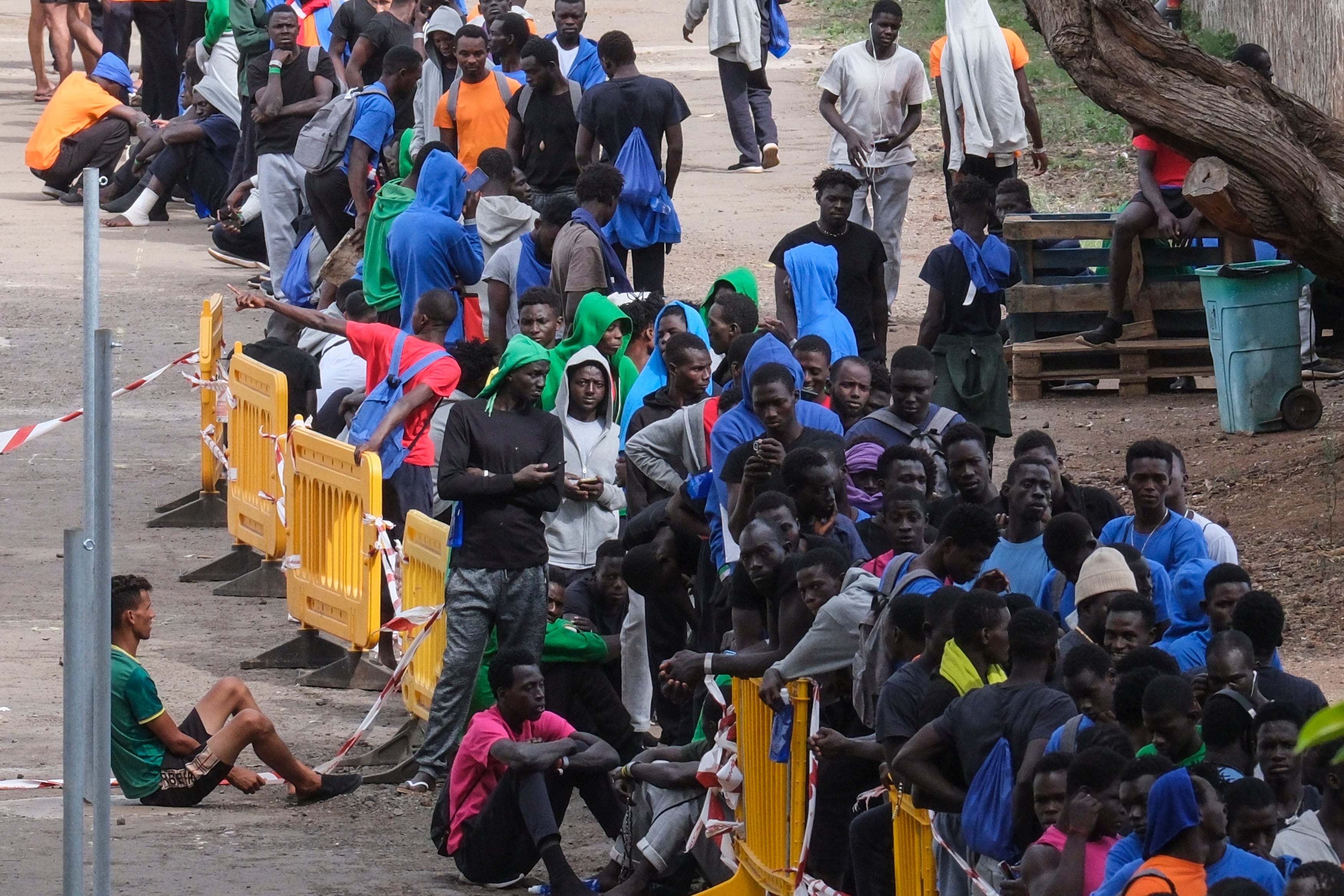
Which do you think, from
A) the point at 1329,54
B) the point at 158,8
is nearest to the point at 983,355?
the point at 1329,54

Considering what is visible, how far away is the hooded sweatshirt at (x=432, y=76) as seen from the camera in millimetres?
14031

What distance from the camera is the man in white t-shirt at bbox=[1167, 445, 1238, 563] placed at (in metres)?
7.24

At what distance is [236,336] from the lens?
16250 mm

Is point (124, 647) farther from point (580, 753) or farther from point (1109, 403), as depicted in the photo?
point (1109, 403)

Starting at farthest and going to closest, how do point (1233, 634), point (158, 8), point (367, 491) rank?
point (158, 8) → point (367, 491) → point (1233, 634)

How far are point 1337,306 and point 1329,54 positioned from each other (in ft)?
8.09

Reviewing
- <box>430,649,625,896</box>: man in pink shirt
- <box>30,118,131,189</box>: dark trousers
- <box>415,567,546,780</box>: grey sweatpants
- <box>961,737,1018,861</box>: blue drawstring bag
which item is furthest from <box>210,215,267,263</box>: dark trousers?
<box>961,737,1018,861</box>: blue drawstring bag

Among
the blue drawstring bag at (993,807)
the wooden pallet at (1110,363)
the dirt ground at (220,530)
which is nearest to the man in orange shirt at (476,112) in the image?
the dirt ground at (220,530)

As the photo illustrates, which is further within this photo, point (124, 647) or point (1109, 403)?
point (1109, 403)

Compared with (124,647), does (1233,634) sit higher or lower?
higher

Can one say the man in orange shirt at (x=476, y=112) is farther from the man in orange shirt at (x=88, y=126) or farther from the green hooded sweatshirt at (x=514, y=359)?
the man in orange shirt at (x=88, y=126)

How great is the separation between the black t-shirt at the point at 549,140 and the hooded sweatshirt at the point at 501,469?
14.1 ft

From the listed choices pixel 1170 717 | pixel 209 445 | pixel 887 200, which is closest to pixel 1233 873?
pixel 1170 717

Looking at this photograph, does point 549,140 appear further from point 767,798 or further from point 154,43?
point 154,43
